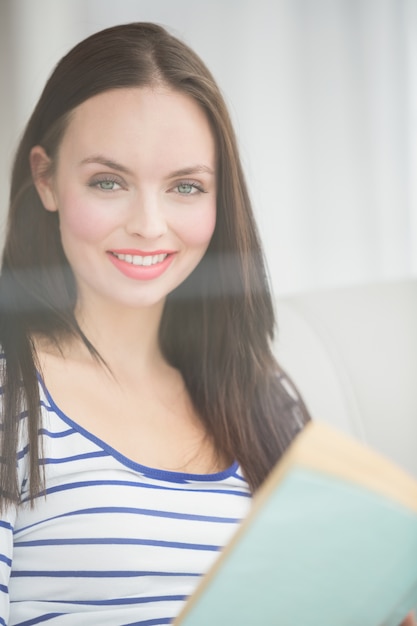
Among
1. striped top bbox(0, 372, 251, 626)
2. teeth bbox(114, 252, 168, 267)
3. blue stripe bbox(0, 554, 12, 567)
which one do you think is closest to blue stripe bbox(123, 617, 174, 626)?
striped top bbox(0, 372, 251, 626)

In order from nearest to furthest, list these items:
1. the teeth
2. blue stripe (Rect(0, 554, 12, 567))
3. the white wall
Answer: blue stripe (Rect(0, 554, 12, 567)), the teeth, the white wall

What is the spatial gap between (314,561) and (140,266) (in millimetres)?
387

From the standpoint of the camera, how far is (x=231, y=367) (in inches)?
37.6

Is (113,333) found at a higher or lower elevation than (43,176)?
lower

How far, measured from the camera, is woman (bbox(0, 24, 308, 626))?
0.77 meters

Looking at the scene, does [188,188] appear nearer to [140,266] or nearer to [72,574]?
[140,266]

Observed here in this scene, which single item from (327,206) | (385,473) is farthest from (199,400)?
(385,473)

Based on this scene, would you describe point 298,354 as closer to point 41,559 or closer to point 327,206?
point 327,206

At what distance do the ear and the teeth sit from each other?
0.08 metres

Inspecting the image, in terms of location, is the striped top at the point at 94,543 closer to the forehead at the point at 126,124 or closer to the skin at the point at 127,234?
the skin at the point at 127,234

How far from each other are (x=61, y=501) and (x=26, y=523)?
0.04m

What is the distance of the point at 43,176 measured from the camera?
32.4 inches

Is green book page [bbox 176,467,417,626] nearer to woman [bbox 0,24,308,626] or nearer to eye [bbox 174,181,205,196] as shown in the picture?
woman [bbox 0,24,308,626]

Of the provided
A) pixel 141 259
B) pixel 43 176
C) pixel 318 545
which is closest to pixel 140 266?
pixel 141 259
